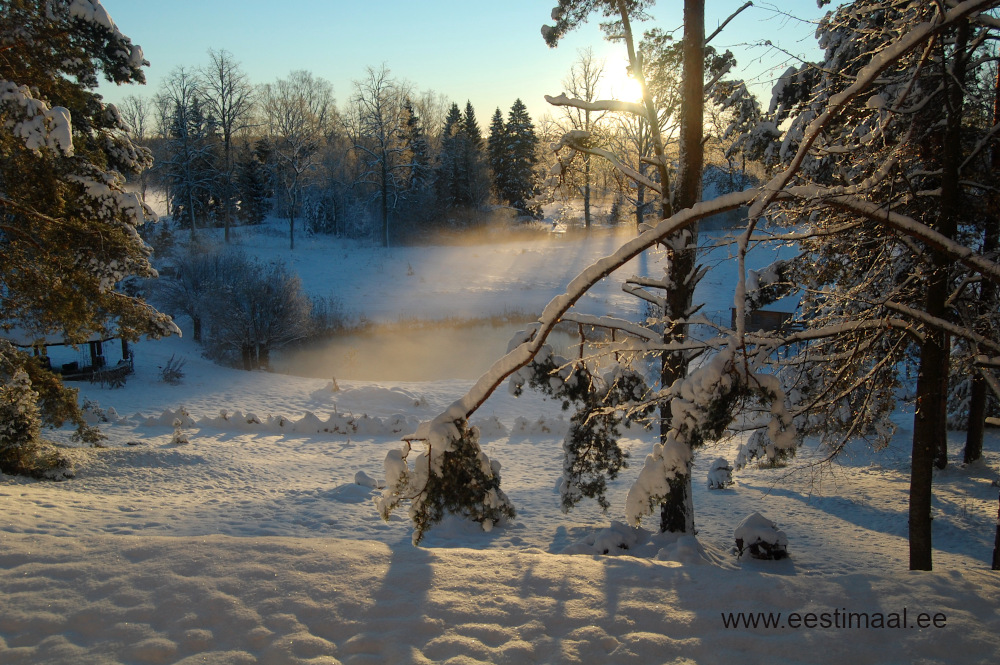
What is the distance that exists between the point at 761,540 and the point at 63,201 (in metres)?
10.9

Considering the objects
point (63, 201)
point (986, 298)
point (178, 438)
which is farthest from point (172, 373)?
point (986, 298)

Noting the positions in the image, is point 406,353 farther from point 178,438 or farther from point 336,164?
point 336,164

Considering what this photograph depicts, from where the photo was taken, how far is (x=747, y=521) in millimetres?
7422

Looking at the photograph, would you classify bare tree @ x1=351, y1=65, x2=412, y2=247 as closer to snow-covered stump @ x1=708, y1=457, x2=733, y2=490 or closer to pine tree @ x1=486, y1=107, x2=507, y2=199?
pine tree @ x1=486, y1=107, x2=507, y2=199

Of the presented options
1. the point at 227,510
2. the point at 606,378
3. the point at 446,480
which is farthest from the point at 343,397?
the point at 446,480

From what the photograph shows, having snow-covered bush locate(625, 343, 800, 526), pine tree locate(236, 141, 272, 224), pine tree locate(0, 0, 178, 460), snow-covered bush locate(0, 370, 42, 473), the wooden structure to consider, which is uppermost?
pine tree locate(236, 141, 272, 224)

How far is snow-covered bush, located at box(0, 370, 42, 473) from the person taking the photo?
8.62 m

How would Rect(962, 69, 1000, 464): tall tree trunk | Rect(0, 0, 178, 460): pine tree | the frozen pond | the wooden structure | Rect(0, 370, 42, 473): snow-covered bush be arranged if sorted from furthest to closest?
the frozen pond → the wooden structure → Rect(0, 370, 42, 473): snow-covered bush → Rect(0, 0, 178, 460): pine tree → Rect(962, 69, 1000, 464): tall tree trunk

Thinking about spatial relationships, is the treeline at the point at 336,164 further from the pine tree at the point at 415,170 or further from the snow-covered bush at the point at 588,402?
the snow-covered bush at the point at 588,402

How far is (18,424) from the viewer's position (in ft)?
29.7

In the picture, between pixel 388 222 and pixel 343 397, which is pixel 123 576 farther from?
pixel 388 222

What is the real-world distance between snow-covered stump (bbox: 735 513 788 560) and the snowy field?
18 centimetres

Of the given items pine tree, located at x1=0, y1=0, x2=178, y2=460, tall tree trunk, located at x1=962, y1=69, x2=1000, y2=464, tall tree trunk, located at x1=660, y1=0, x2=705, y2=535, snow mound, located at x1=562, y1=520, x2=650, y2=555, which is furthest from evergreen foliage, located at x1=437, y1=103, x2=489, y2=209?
snow mound, located at x1=562, y1=520, x2=650, y2=555

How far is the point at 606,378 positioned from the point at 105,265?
25.8 ft
